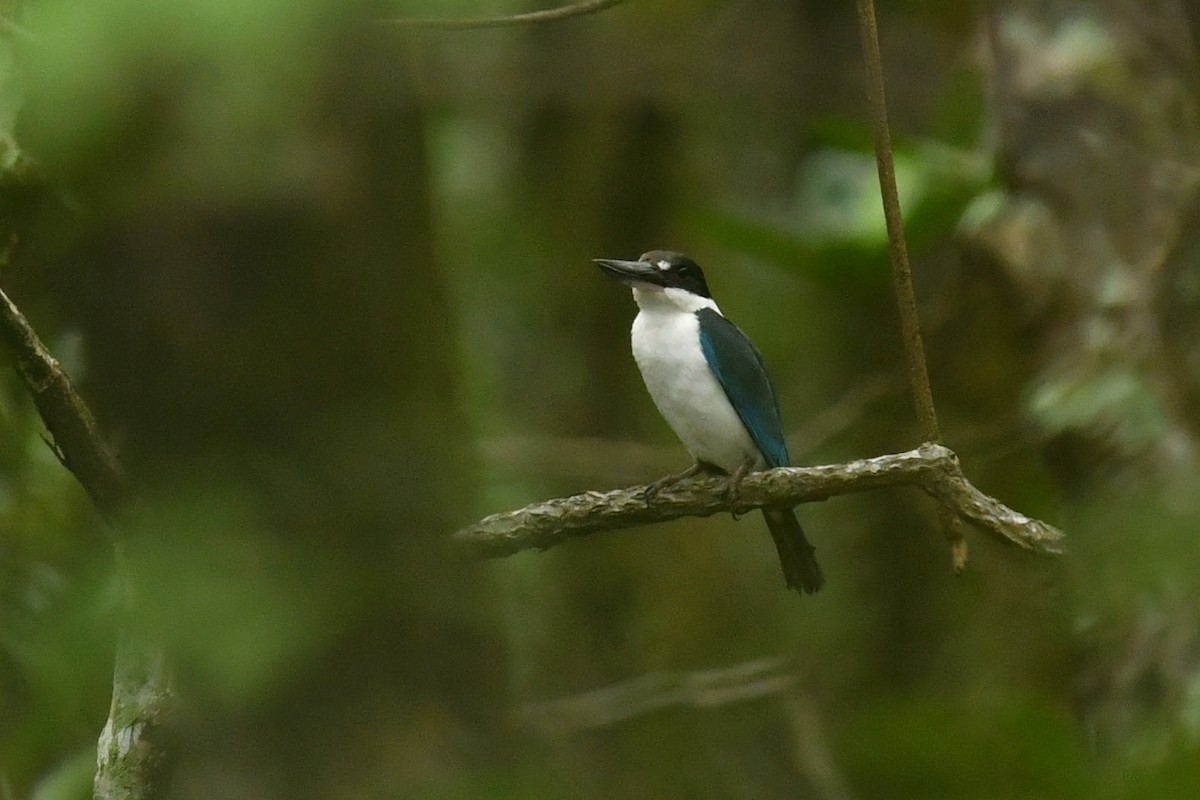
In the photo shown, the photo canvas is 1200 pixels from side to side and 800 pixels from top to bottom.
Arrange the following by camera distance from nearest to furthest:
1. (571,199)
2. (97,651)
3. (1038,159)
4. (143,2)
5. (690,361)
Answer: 1. (143,2)
2. (97,651)
3. (690,361)
4. (1038,159)
5. (571,199)

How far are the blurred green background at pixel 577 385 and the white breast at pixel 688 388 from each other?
0.53 meters

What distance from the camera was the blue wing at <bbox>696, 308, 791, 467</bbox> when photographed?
3.52 m

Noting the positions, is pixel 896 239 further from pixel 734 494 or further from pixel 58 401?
pixel 58 401

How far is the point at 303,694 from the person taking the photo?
1243mm

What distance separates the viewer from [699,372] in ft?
11.9

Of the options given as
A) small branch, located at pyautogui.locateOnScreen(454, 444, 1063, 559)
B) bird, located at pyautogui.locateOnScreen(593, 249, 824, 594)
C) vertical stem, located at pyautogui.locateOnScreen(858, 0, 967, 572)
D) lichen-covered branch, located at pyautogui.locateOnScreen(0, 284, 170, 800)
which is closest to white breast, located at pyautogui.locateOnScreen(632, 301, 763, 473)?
bird, located at pyautogui.locateOnScreen(593, 249, 824, 594)

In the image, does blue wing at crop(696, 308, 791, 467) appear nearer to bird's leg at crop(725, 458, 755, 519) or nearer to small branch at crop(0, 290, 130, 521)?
bird's leg at crop(725, 458, 755, 519)

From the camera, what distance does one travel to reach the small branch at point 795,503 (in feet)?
6.73

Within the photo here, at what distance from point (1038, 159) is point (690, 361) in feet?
4.10

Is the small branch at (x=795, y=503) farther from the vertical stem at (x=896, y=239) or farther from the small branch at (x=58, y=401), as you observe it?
the small branch at (x=58, y=401)

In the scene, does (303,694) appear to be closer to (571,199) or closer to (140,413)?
(140,413)

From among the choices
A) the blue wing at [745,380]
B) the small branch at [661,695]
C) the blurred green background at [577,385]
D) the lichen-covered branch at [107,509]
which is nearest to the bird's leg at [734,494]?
the blurred green background at [577,385]

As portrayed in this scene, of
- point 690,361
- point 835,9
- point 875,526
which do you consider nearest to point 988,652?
point 875,526

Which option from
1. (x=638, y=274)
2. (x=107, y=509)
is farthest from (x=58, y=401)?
(x=638, y=274)
